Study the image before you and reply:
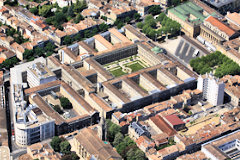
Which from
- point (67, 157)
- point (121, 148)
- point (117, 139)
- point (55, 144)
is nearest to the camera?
point (67, 157)

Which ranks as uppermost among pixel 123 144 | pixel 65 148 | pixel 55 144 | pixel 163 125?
pixel 163 125

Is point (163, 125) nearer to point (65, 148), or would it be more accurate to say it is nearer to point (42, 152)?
point (65, 148)

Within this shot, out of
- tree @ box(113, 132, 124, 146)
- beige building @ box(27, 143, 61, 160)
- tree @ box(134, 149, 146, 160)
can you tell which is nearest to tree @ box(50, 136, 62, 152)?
beige building @ box(27, 143, 61, 160)

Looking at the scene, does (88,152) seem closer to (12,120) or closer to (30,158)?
(30,158)

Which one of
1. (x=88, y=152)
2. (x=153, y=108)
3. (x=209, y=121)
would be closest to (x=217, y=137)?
(x=209, y=121)

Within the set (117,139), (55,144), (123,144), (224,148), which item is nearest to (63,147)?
(55,144)

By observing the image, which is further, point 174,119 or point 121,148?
point 174,119

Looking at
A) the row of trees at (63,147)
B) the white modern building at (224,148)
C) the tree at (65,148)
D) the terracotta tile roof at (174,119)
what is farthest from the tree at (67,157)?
the white modern building at (224,148)
